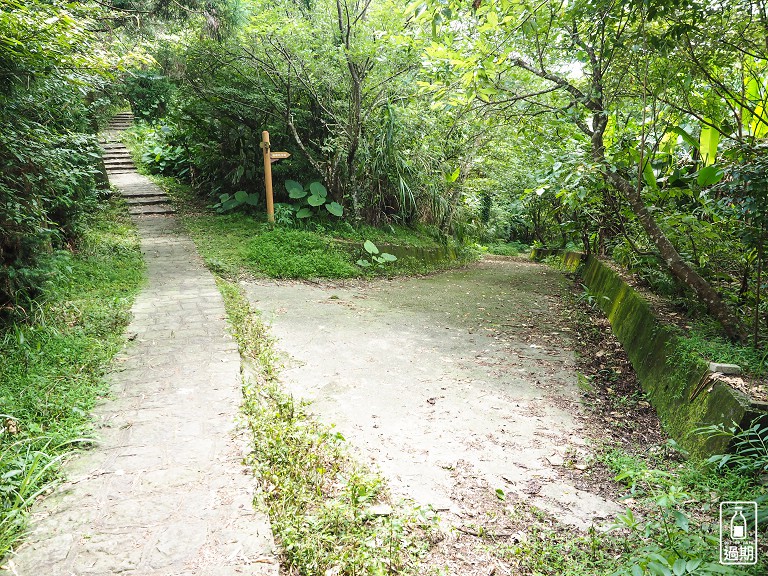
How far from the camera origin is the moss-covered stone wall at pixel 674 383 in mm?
2648

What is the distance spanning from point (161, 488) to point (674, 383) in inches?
130

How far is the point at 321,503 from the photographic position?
2330mm

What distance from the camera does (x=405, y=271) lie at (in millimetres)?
8586

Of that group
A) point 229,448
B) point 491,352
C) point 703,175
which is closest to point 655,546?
point 229,448

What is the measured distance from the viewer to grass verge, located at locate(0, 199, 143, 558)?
222 centimetres

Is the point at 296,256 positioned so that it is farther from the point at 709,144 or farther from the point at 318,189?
the point at 709,144

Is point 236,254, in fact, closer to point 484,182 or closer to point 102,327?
point 102,327

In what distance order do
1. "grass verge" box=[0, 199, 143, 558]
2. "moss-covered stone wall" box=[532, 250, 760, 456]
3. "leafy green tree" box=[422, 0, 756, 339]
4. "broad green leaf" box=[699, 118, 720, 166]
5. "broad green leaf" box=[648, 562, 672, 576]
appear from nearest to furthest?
"broad green leaf" box=[648, 562, 672, 576] < "grass verge" box=[0, 199, 143, 558] < "moss-covered stone wall" box=[532, 250, 760, 456] < "leafy green tree" box=[422, 0, 756, 339] < "broad green leaf" box=[699, 118, 720, 166]

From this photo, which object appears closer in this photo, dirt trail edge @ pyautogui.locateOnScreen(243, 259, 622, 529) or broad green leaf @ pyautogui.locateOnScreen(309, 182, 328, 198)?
dirt trail edge @ pyautogui.locateOnScreen(243, 259, 622, 529)

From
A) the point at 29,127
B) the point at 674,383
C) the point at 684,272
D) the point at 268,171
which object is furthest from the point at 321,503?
the point at 268,171

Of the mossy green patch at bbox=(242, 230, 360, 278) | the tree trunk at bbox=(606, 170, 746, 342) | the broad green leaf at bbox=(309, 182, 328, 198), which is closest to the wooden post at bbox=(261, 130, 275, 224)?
the mossy green patch at bbox=(242, 230, 360, 278)

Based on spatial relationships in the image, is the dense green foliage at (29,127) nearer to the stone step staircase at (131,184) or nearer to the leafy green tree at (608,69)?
the leafy green tree at (608,69)

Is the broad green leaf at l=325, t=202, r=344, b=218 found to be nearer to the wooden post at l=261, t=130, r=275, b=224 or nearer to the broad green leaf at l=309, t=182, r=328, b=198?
the broad green leaf at l=309, t=182, r=328, b=198

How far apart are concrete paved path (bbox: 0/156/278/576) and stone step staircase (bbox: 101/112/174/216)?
19.1ft
